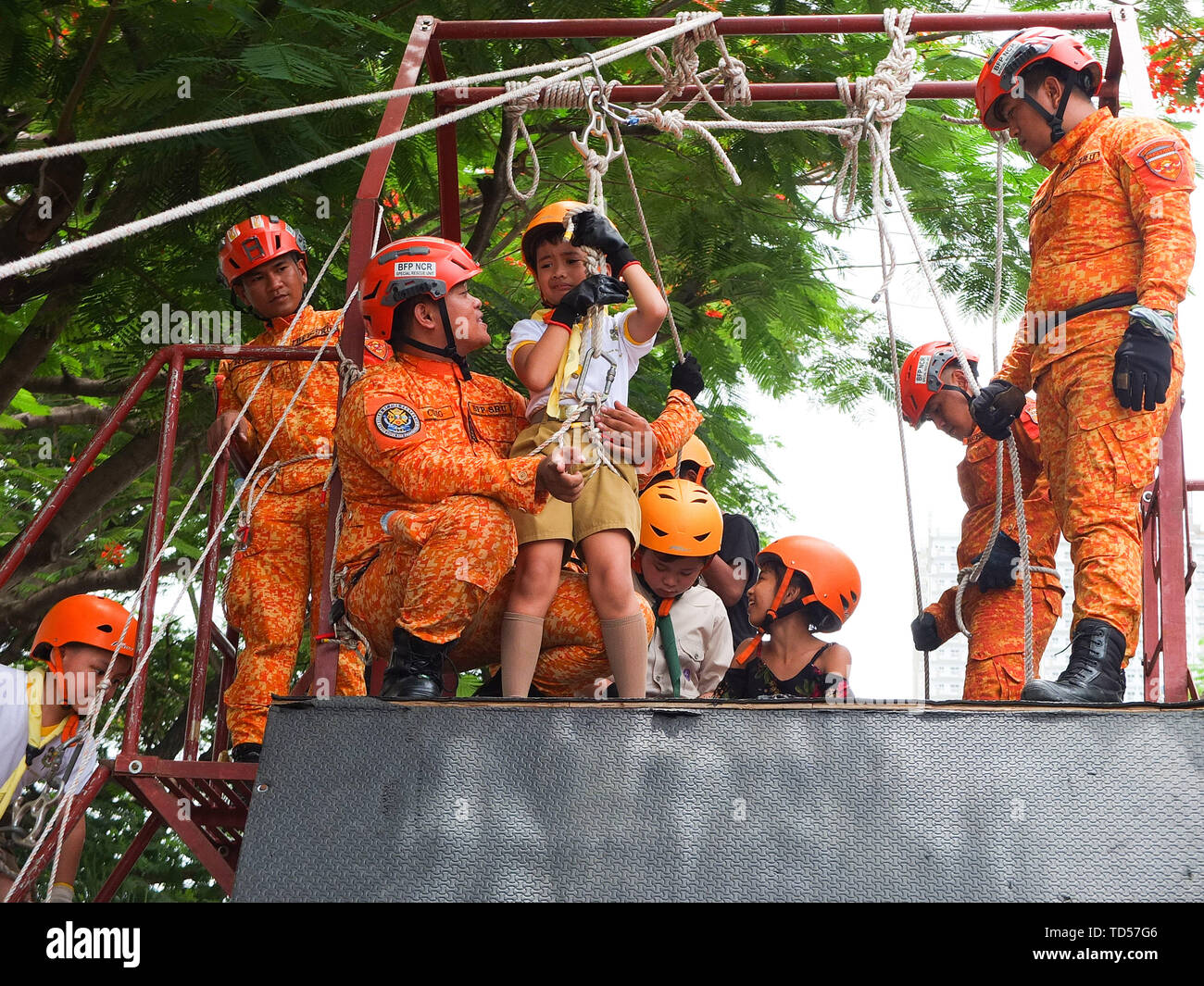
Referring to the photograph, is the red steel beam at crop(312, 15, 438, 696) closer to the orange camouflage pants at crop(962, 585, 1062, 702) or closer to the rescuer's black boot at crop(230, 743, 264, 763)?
the rescuer's black boot at crop(230, 743, 264, 763)

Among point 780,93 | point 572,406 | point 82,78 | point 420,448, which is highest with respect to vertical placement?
point 82,78

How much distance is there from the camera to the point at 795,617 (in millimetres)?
5422

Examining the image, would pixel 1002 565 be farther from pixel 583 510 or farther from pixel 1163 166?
pixel 583 510

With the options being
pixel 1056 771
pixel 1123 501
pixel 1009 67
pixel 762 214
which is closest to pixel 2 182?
pixel 762 214

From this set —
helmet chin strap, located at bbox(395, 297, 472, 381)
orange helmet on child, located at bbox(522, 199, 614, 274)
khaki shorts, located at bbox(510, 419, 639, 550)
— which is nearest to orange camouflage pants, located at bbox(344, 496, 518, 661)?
khaki shorts, located at bbox(510, 419, 639, 550)

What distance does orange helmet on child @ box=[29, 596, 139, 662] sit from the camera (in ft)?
17.4

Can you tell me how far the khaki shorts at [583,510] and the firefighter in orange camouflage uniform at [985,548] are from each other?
5.35ft

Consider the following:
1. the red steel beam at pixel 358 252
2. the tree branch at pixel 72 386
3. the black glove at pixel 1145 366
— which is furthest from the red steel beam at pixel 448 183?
the tree branch at pixel 72 386

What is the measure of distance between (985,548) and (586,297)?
2.01 metres

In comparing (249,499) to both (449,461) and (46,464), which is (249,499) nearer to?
(449,461)

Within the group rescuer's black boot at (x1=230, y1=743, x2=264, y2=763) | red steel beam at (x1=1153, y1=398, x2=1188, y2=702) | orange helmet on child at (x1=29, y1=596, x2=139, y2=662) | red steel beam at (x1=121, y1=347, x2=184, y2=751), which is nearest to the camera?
red steel beam at (x1=1153, y1=398, x2=1188, y2=702)

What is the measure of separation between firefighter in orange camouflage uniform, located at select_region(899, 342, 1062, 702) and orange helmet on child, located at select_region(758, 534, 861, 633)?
0.96 ft

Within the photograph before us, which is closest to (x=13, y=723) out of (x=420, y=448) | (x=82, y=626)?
(x=82, y=626)

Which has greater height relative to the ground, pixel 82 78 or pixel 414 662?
pixel 82 78
